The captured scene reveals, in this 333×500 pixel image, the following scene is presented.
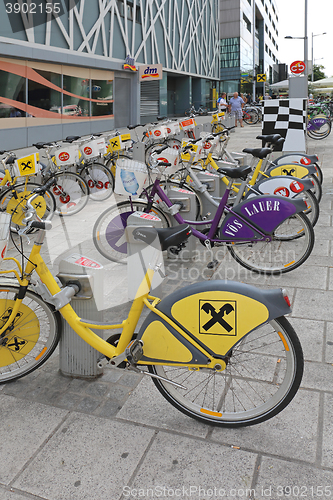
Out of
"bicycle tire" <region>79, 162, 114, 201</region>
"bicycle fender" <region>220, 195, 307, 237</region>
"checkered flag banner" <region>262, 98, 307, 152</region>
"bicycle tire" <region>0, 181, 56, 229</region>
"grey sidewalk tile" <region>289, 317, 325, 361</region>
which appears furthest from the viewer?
"checkered flag banner" <region>262, 98, 307, 152</region>

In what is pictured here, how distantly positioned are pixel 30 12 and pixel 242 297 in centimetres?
1688

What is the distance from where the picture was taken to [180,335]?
2432 millimetres

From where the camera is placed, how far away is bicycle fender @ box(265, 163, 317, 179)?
19.8 ft

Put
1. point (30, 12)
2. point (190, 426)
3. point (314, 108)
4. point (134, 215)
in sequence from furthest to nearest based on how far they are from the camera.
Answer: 1. point (314, 108)
2. point (30, 12)
3. point (134, 215)
4. point (190, 426)

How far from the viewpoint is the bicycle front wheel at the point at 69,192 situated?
24.8 ft

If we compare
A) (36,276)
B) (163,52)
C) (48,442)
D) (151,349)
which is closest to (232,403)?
(151,349)

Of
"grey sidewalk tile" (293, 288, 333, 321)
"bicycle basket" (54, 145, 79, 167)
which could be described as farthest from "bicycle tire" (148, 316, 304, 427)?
"bicycle basket" (54, 145, 79, 167)

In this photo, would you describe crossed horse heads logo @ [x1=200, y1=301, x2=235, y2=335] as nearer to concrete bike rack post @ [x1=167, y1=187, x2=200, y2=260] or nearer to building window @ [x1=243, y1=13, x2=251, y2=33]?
concrete bike rack post @ [x1=167, y1=187, x2=200, y2=260]

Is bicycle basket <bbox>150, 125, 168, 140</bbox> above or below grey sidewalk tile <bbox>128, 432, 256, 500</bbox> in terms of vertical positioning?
above

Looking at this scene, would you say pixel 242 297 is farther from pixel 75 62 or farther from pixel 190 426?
pixel 75 62

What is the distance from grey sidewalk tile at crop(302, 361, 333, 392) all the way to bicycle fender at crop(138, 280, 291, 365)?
846mm

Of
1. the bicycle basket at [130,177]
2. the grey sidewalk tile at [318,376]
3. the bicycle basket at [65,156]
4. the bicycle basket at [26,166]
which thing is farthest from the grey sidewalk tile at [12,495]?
the bicycle basket at [65,156]

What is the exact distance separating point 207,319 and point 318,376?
1095 mm

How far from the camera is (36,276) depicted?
2.81 meters
